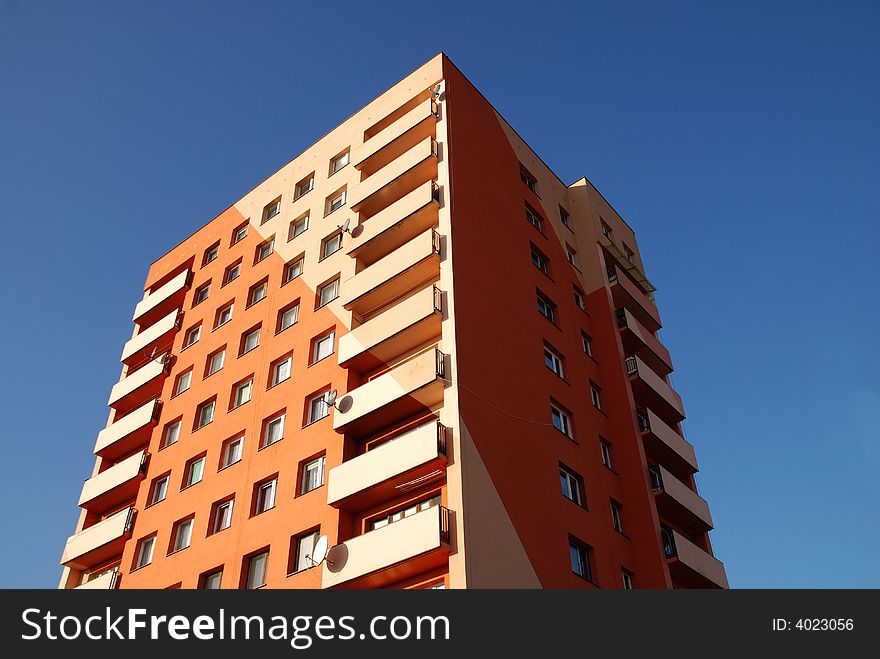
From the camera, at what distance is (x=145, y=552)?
97.6 ft

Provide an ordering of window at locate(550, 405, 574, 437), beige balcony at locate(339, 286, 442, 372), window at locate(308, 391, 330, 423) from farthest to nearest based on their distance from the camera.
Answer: window at locate(550, 405, 574, 437) < window at locate(308, 391, 330, 423) < beige balcony at locate(339, 286, 442, 372)

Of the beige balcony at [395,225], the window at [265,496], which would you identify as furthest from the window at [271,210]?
→ the window at [265,496]

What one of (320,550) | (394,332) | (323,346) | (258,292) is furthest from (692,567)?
(258,292)

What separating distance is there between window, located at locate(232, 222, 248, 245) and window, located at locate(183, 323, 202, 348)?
190 inches

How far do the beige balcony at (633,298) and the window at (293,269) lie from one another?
13631 millimetres

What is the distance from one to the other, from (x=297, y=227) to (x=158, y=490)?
1254 cm

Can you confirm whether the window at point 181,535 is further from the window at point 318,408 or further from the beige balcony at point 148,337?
the beige balcony at point 148,337

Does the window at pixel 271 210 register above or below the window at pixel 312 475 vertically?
above

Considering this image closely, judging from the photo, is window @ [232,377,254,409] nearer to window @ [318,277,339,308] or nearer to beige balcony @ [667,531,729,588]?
window @ [318,277,339,308]

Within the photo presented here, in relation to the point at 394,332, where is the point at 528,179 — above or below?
above

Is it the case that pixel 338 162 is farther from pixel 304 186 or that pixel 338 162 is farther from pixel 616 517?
pixel 616 517

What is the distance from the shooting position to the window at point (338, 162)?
36.0 metres

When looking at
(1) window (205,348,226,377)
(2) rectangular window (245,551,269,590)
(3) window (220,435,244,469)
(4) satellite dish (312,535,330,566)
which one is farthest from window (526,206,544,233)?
(2) rectangular window (245,551,269,590)

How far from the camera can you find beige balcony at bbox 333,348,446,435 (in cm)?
2377
